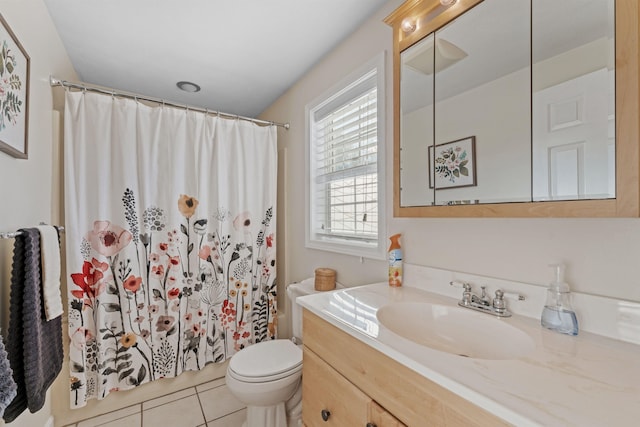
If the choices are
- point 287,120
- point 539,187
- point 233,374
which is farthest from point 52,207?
point 539,187

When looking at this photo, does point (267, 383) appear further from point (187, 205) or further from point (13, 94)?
point (13, 94)

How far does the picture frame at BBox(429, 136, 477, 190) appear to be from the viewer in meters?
1.04

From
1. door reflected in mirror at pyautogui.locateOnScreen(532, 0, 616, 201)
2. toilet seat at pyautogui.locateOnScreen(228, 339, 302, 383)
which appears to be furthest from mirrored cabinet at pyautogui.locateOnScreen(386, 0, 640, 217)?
toilet seat at pyautogui.locateOnScreen(228, 339, 302, 383)

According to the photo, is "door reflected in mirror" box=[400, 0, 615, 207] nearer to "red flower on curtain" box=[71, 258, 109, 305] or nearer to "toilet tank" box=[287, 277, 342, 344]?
"toilet tank" box=[287, 277, 342, 344]

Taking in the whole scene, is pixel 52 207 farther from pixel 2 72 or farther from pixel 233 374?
pixel 233 374

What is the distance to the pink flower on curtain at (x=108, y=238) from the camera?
1688 millimetres

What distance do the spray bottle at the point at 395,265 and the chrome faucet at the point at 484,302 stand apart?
292mm

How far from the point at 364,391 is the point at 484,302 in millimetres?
536

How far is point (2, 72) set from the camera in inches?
38.2

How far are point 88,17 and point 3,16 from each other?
2.06ft

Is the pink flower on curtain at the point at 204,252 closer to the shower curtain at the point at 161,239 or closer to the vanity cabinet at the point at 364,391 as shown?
the shower curtain at the point at 161,239

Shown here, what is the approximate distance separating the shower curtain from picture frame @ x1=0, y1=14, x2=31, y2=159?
504mm

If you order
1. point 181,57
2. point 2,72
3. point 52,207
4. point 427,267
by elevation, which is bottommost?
point 427,267

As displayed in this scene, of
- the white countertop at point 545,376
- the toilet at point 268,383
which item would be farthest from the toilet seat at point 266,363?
the white countertop at point 545,376
